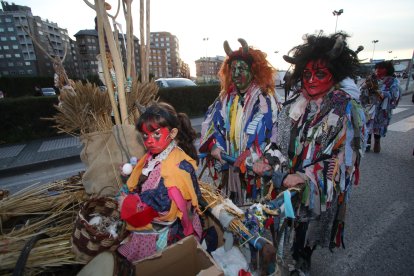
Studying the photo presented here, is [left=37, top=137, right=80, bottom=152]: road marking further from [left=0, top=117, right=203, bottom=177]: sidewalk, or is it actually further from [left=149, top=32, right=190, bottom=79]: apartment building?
[left=149, top=32, right=190, bottom=79]: apartment building

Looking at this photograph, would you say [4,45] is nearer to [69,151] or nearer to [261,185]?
[69,151]

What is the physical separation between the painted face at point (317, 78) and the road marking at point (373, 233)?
1705 mm

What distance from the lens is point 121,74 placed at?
169 centimetres

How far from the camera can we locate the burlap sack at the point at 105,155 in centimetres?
169

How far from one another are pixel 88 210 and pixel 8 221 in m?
0.73

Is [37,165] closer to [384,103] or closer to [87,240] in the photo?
[87,240]

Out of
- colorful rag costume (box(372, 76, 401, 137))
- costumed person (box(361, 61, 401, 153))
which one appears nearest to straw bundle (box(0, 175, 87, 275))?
costumed person (box(361, 61, 401, 153))

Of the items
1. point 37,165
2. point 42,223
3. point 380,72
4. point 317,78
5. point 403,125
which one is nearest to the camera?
point 42,223

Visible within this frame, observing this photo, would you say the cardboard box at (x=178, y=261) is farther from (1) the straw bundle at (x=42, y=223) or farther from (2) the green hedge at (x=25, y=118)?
(2) the green hedge at (x=25, y=118)

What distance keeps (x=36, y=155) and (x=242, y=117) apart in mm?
5503

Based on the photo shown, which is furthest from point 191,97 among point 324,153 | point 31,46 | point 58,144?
point 31,46

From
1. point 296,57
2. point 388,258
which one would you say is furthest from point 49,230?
point 388,258

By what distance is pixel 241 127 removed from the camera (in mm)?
2338

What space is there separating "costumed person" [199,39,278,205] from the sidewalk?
299cm
